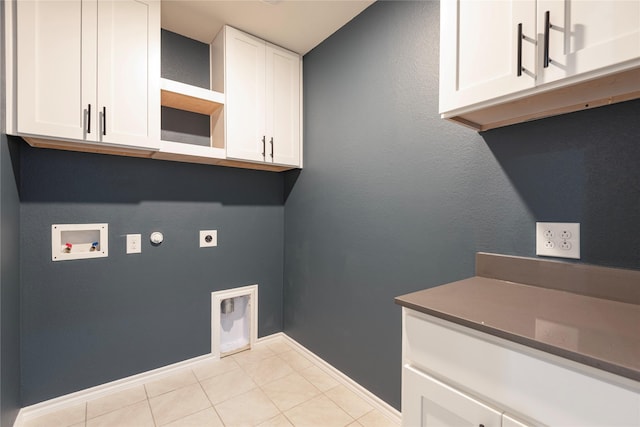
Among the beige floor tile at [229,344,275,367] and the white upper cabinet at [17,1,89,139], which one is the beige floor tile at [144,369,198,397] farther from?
the white upper cabinet at [17,1,89,139]

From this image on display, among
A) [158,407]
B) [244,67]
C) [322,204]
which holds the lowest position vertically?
[158,407]

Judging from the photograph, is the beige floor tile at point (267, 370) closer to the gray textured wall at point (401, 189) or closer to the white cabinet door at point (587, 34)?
the gray textured wall at point (401, 189)

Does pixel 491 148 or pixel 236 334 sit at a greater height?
pixel 491 148

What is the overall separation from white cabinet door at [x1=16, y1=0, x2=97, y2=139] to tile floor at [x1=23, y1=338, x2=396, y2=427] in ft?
5.21

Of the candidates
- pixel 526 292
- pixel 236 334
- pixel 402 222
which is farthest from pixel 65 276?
pixel 526 292

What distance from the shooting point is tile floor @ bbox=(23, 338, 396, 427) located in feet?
5.38

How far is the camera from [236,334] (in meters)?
2.48

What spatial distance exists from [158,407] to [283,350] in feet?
3.22

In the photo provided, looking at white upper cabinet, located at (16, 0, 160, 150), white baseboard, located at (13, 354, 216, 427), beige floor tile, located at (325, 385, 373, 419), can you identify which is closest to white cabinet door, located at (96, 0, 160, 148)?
white upper cabinet, located at (16, 0, 160, 150)

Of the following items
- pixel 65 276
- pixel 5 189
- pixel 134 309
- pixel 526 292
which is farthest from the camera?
pixel 134 309

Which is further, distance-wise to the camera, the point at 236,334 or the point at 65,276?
the point at 236,334

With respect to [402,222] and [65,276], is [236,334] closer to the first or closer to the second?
[65,276]

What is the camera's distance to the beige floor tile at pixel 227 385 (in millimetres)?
1859

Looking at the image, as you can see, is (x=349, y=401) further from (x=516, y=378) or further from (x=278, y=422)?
(x=516, y=378)
